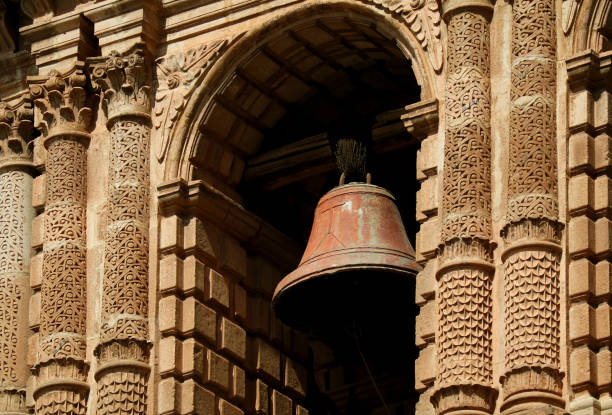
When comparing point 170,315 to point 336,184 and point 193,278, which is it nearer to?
point 193,278

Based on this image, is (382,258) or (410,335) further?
(410,335)

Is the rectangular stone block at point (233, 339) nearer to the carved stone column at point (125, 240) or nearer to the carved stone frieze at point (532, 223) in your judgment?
the carved stone column at point (125, 240)

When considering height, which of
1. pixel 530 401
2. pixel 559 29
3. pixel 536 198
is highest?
pixel 559 29

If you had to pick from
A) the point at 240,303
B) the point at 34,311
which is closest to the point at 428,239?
the point at 240,303

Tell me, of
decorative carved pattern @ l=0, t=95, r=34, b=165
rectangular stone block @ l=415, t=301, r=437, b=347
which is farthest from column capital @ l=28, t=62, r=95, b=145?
rectangular stone block @ l=415, t=301, r=437, b=347

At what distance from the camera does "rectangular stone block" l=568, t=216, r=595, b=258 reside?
79.3ft

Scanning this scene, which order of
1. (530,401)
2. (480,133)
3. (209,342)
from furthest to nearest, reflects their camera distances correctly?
(209,342)
(480,133)
(530,401)

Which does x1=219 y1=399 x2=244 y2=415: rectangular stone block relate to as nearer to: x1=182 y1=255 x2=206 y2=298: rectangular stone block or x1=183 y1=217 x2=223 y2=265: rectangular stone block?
x1=182 y1=255 x2=206 y2=298: rectangular stone block

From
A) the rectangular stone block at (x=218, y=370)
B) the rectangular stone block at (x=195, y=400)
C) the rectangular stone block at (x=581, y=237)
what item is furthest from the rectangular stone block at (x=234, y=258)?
the rectangular stone block at (x=581, y=237)

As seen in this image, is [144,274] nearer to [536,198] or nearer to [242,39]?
[242,39]

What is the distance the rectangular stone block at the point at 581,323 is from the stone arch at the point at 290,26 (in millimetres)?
2752

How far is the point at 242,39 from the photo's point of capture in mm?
27219

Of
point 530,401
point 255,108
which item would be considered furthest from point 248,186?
point 530,401

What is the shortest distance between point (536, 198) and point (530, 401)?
5.79ft
